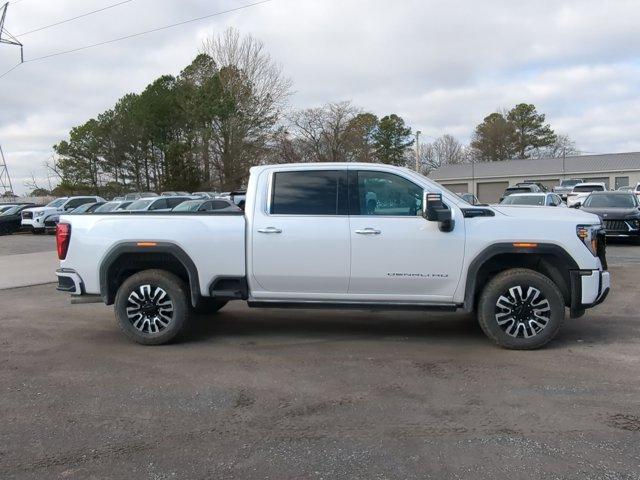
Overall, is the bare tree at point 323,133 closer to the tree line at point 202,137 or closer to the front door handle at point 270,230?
the tree line at point 202,137

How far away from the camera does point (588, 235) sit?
5.74 meters

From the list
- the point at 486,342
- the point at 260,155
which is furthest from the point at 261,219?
the point at 260,155

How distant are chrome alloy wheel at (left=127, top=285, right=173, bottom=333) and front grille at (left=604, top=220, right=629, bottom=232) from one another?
1427 centimetres

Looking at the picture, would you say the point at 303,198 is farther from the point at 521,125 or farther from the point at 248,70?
the point at 521,125

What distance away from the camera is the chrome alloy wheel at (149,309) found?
6.23m

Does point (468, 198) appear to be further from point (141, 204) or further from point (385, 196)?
point (141, 204)

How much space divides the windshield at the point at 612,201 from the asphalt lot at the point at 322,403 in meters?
11.2

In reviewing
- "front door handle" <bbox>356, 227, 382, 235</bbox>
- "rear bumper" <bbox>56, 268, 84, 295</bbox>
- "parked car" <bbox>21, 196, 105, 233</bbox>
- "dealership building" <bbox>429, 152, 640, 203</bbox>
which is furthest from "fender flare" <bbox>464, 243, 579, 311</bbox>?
"dealership building" <bbox>429, 152, 640, 203</bbox>

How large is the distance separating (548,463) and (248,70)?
46963mm

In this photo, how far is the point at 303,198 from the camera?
6.12m

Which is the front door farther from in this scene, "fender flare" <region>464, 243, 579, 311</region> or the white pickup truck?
"fender flare" <region>464, 243, 579, 311</region>

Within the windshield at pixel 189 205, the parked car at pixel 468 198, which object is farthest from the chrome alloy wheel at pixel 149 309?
the windshield at pixel 189 205

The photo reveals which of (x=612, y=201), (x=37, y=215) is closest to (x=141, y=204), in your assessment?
(x=37, y=215)

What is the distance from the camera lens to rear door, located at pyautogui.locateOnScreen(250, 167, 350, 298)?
5.90 m
